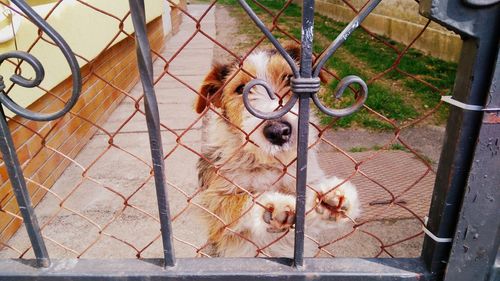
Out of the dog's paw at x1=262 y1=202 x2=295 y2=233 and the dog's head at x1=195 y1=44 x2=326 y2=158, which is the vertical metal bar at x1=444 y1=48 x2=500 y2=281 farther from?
the dog's head at x1=195 y1=44 x2=326 y2=158

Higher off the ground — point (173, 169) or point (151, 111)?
point (151, 111)

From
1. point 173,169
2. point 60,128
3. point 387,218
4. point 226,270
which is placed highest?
point 226,270

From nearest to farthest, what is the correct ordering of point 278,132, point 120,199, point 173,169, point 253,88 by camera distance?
point 278,132 → point 253,88 → point 120,199 → point 173,169

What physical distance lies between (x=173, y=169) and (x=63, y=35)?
163cm

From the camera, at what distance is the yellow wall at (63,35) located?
2912mm

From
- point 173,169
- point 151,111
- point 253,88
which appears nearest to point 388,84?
point 173,169

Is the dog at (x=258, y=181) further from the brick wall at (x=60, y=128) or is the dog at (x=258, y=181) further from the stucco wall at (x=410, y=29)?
the stucco wall at (x=410, y=29)

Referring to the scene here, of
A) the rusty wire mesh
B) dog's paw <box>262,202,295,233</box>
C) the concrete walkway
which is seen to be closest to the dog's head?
the rusty wire mesh

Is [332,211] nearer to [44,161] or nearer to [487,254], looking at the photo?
[487,254]

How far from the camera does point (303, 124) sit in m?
1.29

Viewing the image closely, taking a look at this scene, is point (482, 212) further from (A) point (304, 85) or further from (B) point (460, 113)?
(A) point (304, 85)

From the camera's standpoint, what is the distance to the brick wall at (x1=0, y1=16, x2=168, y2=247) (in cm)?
292

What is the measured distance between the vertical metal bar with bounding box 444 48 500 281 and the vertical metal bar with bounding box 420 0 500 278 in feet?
0.06

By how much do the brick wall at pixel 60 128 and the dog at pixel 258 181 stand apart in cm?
81
